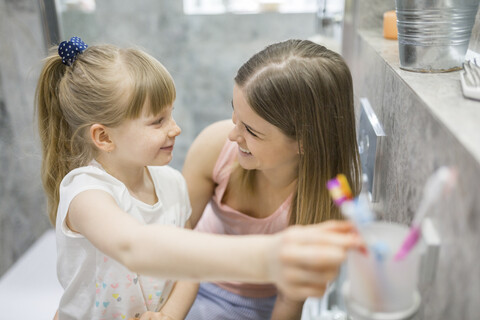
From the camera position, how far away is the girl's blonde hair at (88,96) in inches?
29.3

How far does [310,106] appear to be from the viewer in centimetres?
73

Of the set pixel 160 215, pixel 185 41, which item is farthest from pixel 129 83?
pixel 185 41

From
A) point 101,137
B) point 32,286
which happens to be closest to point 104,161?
point 101,137

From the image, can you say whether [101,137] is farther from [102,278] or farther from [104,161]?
[102,278]

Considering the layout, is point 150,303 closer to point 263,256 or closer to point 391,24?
point 263,256

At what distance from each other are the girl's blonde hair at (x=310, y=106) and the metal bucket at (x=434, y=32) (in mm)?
128

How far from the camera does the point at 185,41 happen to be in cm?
199

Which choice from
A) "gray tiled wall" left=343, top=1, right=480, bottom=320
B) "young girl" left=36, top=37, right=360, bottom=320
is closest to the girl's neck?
"young girl" left=36, top=37, right=360, bottom=320

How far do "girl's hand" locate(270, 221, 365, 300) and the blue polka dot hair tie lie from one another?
1.85 feet

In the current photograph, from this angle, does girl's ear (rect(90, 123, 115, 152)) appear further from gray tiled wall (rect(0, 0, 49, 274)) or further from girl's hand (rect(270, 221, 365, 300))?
gray tiled wall (rect(0, 0, 49, 274))

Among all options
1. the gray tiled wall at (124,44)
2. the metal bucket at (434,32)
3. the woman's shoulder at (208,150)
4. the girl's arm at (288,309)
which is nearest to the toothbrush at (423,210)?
the metal bucket at (434,32)

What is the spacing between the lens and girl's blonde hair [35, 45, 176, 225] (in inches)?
29.3

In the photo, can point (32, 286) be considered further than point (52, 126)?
Yes

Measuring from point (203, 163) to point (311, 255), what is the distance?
614mm
